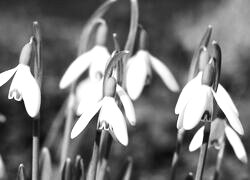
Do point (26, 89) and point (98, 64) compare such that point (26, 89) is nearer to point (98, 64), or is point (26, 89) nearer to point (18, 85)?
point (18, 85)

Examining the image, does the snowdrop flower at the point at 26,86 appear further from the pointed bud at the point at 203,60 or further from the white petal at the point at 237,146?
the white petal at the point at 237,146

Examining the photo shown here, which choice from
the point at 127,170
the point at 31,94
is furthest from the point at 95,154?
the point at 127,170

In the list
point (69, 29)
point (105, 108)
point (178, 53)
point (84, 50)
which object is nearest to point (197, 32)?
point (178, 53)

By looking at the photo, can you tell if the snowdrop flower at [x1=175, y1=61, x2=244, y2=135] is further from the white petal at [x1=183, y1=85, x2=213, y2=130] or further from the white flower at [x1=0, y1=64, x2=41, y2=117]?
the white flower at [x1=0, y1=64, x2=41, y2=117]

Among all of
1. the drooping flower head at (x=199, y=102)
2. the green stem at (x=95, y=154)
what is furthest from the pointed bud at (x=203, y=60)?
the green stem at (x=95, y=154)

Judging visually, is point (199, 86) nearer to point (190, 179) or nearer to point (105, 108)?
point (105, 108)

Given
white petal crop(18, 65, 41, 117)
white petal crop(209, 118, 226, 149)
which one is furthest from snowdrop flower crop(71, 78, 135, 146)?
white petal crop(209, 118, 226, 149)
